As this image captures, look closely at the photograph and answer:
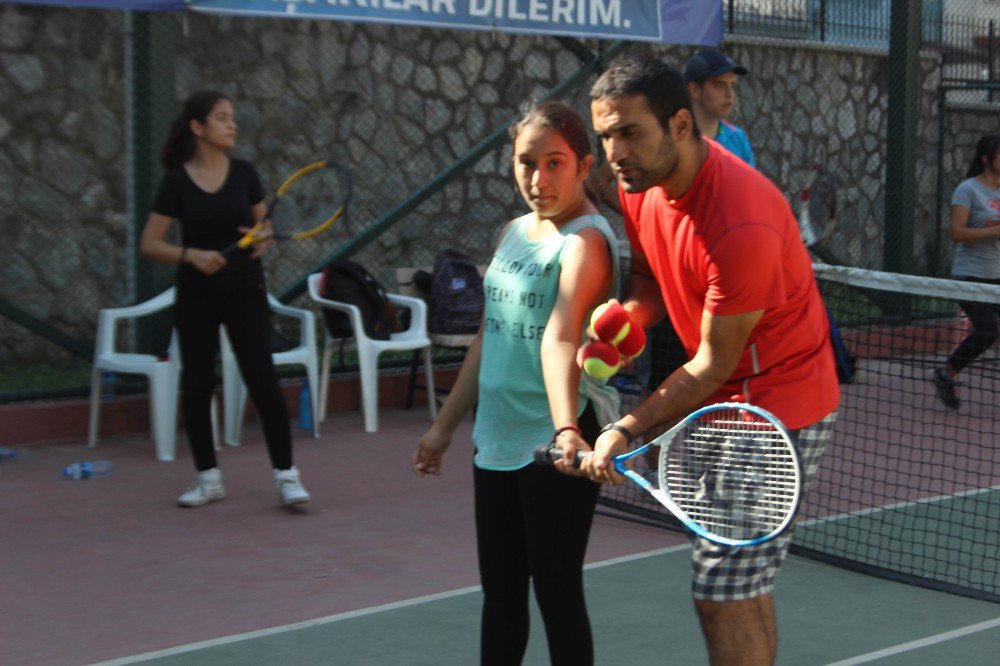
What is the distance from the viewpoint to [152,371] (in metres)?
7.42

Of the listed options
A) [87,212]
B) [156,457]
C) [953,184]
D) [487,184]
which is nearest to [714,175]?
[156,457]

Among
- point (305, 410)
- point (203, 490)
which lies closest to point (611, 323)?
point (203, 490)

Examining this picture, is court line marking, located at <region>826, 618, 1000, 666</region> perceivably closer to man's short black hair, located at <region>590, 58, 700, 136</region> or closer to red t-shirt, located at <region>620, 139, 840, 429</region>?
red t-shirt, located at <region>620, 139, 840, 429</region>

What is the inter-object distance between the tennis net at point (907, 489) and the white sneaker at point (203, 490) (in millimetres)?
1672

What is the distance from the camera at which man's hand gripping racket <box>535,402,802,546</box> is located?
3086 mm

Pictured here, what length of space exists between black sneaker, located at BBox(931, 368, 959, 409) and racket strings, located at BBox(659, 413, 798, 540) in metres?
5.81

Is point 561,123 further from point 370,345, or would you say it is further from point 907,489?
point 370,345

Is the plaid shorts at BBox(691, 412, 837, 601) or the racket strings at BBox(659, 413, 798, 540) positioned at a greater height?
the racket strings at BBox(659, 413, 798, 540)

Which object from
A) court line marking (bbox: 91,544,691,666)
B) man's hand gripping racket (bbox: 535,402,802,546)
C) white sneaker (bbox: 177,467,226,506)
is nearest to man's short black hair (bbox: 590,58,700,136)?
man's hand gripping racket (bbox: 535,402,802,546)

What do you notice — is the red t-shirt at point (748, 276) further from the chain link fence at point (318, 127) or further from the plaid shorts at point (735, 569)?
the chain link fence at point (318, 127)

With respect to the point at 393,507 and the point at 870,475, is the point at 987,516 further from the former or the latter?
the point at 393,507

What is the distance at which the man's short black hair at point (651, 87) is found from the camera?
316 cm

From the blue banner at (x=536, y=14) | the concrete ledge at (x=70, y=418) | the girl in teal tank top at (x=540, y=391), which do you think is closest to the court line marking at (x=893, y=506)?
the girl in teal tank top at (x=540, y=391)

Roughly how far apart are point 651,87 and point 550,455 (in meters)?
0.82
